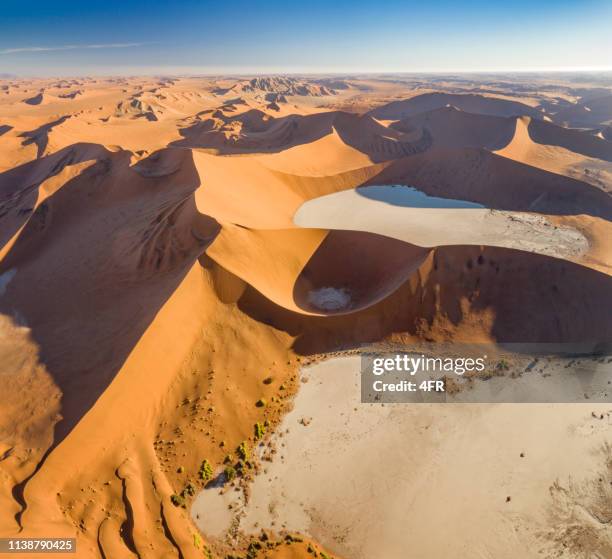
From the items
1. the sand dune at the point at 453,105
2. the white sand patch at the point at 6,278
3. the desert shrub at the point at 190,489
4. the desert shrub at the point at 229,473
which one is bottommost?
the desert shrub at the point at 190,489

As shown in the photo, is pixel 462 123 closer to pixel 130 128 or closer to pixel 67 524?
pixel 130 128

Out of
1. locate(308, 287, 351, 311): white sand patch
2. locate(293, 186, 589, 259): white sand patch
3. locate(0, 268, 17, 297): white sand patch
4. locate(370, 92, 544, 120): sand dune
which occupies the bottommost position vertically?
locate(0, 268, 17, 297): white sand patch

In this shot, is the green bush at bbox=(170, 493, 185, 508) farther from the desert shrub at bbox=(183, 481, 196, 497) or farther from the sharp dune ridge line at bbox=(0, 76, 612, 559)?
the desert shrub at bbox=(183, 481, 196, 497)

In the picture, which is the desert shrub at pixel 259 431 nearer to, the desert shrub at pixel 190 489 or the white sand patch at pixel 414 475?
the white sand patch at pixel 414 475

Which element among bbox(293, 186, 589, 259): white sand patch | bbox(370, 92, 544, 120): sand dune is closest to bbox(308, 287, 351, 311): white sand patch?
bbox(293, 186, 589, 259): white sand patch

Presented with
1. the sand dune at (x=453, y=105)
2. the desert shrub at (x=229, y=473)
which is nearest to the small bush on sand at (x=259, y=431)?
the desert shrub at (x=229, y=473)

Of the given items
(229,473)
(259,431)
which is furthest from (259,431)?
(229,473)
